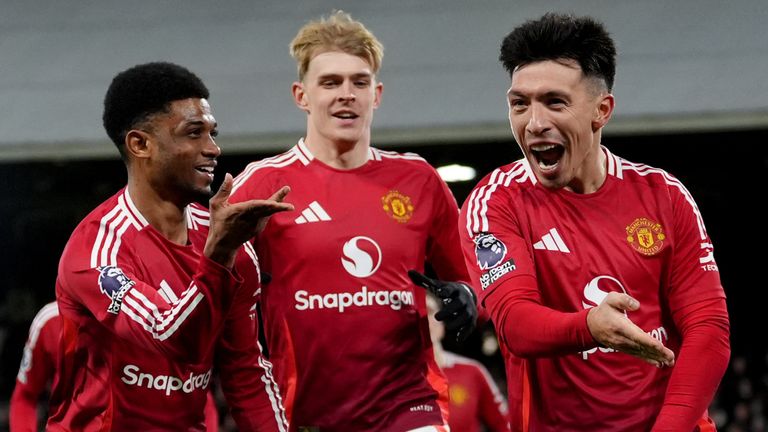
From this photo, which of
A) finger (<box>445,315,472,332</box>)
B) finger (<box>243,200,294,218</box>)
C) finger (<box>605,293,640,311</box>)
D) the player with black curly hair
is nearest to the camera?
finger (<box>605,293,640,311</box>)

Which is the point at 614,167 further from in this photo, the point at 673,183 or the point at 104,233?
the point at 104,233

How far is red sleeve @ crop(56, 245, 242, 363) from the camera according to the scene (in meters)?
3.21

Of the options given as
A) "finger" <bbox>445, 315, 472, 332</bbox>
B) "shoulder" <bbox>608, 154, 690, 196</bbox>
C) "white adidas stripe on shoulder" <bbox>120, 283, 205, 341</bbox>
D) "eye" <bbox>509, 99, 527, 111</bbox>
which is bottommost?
"finger" <bbox>445, 315, 472, 332</bbox>

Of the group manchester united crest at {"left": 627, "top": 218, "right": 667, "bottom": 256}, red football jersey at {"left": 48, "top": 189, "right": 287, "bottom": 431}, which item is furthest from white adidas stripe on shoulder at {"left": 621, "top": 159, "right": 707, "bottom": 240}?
red football jersey at {"left": 48, "top": 189, "right": 287, "bottom": 431}

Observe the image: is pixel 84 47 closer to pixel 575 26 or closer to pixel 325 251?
pixel 325 251

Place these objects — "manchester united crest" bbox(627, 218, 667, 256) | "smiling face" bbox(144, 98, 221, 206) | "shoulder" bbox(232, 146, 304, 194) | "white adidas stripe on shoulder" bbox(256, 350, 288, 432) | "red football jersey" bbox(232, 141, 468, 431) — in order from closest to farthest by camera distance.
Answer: "manchester united crest" bbox(627, 218, 667, 256), "smiling face" bbox(144, 98, 221, 206), "white adidas stripe on shoulder" bbox(256, 350, 288, 432), "red football jersey" bbox(232, 141, 468, 431), "shoulder" bbox(232, 146, 304, 194)

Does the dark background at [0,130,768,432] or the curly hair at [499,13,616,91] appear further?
the dark background at [0,130,768,432]

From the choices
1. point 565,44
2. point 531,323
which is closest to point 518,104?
point 565,44

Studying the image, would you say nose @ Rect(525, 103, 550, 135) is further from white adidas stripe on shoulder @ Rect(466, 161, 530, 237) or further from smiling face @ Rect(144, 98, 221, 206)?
smiling face @ Rect(144, 98, 221, 206)

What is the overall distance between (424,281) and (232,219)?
1190 millimetres

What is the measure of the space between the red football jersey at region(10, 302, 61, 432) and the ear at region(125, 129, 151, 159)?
91 cm

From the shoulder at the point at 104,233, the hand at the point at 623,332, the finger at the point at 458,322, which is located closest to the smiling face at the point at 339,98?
the finger at the point at 458,322

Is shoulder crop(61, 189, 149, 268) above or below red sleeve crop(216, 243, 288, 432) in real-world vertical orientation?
above

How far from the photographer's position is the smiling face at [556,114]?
3328 millimetres
